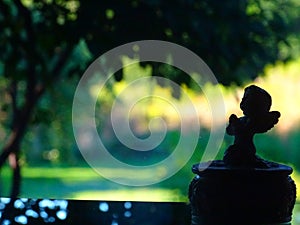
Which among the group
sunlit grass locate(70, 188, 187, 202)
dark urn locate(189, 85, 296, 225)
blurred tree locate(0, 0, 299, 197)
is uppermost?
blurred tree locate(0, 0, 299, 197)

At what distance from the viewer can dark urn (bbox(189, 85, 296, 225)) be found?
2.54 ft

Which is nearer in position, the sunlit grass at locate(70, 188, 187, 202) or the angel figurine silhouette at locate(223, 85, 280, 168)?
the angel figurine silhouette at locate(223, 85, 280, 168)

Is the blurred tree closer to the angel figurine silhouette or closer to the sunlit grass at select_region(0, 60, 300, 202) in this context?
the sunlit grass at select_region(0, 60, 300, 202)

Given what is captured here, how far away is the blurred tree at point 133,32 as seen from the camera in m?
1.92

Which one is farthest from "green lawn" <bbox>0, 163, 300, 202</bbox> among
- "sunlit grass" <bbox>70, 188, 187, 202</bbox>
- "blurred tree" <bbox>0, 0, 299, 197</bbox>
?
"blurred tree" <bbox>0, 0, 299, 197</bbox>

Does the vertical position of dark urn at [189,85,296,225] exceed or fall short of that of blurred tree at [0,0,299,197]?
it falls short

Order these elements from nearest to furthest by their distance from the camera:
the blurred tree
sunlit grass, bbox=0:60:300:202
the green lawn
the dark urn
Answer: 1. the dark urn
2. the blurred tree
3. sunlit grass, bbox=0:60:300:202
4. the green lawn

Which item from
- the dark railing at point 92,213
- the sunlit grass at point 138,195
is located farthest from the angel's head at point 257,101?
the sunlit grass at point 138,195

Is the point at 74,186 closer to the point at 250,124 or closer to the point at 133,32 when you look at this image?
the point at 133,32

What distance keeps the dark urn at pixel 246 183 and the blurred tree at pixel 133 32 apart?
111 centimetres

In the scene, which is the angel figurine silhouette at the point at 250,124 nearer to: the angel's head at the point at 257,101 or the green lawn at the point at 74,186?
the angel's head at the point at 257,101

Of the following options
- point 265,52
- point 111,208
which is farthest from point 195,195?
point 265,52

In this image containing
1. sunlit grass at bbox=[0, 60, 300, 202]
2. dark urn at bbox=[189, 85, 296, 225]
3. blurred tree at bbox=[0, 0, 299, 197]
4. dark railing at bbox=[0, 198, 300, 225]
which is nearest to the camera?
dark urn at bbox=[189, 85, 296, 225]

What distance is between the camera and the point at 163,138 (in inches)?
91.7
